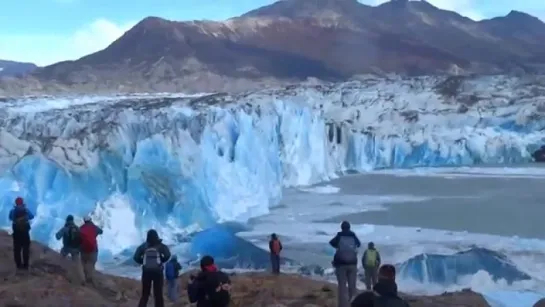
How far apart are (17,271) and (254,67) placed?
57385 millimetres

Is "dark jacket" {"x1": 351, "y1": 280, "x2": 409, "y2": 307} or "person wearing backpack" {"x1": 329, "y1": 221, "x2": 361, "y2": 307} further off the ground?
"dark jacket" {"x1": 351, "y1": 280, "x2": 409, "y2": 307}

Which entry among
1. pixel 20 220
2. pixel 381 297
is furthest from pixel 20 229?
pixel 381 297

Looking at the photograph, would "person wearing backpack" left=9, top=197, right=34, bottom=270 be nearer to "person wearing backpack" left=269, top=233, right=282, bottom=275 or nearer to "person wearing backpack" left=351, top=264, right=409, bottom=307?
"person wearing backpack" left=269, top=233, right=282, bottom=275

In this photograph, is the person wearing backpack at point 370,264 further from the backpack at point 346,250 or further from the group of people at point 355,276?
the backpack at point 346,250

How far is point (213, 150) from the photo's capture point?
756 inches

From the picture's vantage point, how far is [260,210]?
1830 cm

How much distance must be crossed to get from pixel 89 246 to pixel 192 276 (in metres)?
2.96

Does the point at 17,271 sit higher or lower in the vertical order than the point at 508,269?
higher

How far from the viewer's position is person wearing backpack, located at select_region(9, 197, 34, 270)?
308 inches

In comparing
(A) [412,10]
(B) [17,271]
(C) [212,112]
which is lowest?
(B) [17,271]

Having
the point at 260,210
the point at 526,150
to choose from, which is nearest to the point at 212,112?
the point at 260,210

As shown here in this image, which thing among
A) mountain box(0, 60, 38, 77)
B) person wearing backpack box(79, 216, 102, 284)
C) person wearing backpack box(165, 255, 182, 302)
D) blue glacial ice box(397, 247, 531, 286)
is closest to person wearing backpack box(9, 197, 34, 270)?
person wearing backpack box(79, 216, 102, 284)

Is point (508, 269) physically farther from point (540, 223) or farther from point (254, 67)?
point (254, 67)

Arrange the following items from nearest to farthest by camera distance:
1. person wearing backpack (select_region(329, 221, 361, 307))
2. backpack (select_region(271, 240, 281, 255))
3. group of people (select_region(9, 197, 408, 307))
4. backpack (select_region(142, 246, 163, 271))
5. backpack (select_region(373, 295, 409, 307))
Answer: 1. backpack (select_region(373, 295, 409, 307))
2. group of people (select_region(9, 197, 408, 307))
3. backpack (select_region(142, 246, 163, 271))
4. person wearing backpack (select_region(329, 221, 361, 307))
5. backpack (select_region(271, 240, 281, 255))
